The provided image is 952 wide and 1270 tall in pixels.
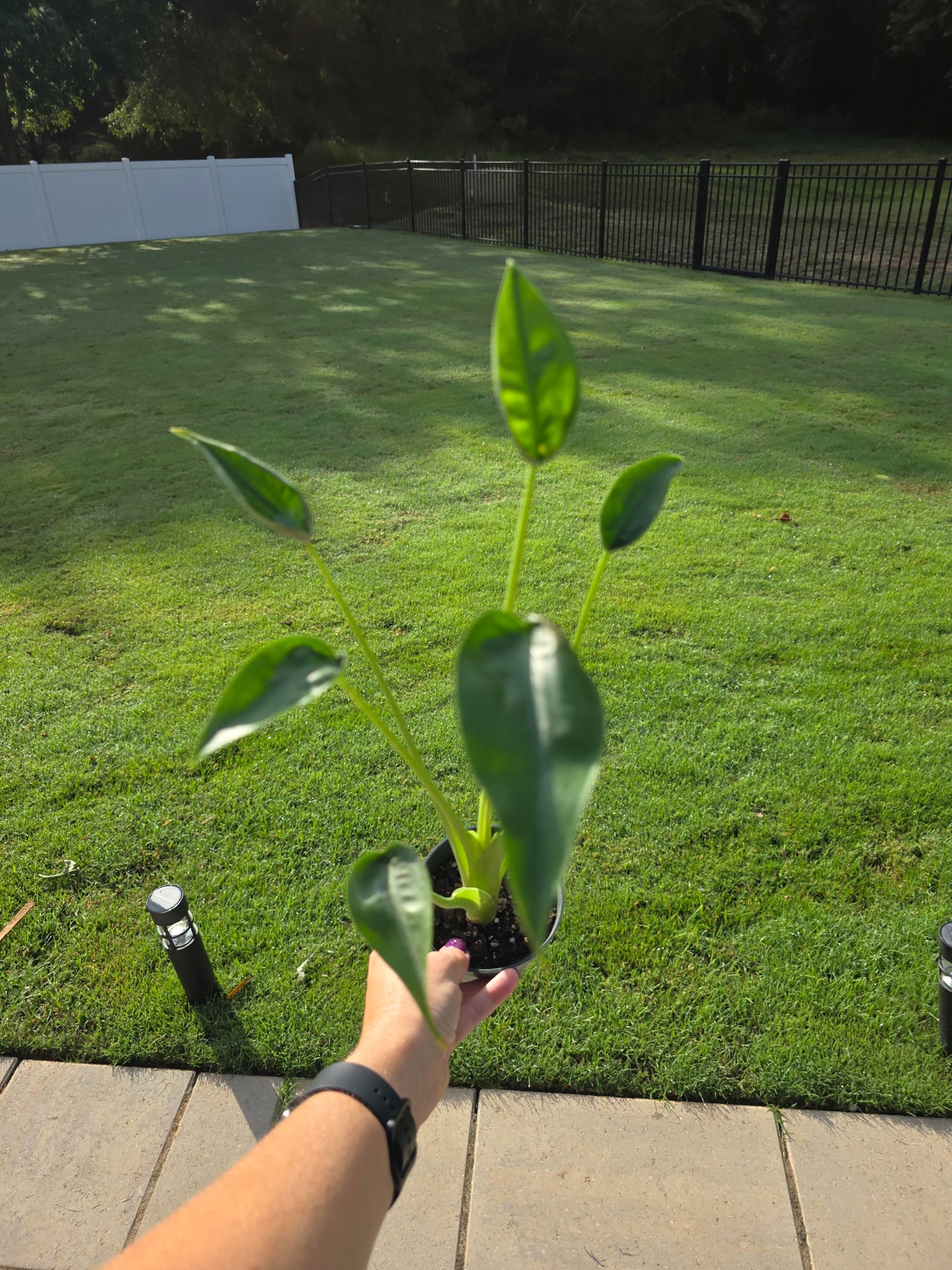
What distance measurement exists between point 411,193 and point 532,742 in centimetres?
1814

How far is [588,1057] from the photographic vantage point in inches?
69.9

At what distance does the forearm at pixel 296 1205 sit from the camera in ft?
2.76

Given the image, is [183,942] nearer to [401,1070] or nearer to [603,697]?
[401,1070]

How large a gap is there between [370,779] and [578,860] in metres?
0.69

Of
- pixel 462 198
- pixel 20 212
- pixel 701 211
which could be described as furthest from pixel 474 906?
pixel 20 212

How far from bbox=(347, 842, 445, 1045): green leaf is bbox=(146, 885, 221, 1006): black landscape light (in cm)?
93

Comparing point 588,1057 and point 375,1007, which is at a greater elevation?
point 375,1007

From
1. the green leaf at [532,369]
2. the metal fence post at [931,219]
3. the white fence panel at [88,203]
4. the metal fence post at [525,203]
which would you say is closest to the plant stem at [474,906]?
the green leaf at [532,369]

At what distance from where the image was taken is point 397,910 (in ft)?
→ 2.87

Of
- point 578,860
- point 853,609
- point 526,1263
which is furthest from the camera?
point 853,609

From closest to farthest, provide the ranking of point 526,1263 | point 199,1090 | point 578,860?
1. point 526,1263
2. point 199,1090
3. point 578,860

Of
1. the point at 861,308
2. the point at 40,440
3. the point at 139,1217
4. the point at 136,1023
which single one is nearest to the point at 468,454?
the point at 40,440

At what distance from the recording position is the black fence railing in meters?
10.7

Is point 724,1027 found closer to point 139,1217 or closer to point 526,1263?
point 526,1263
